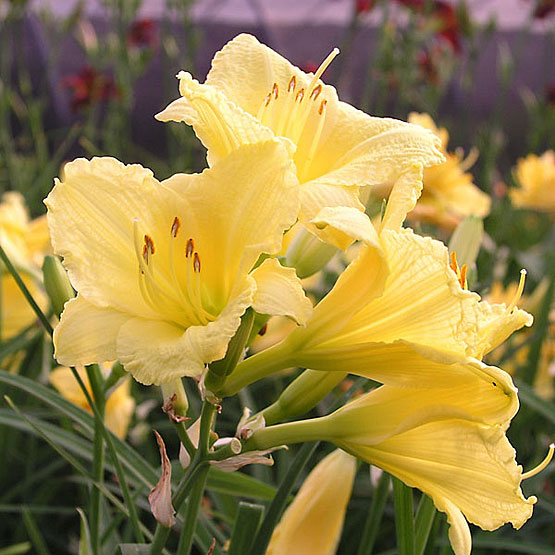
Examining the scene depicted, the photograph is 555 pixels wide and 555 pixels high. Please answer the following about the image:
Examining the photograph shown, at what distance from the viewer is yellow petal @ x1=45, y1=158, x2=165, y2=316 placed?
51 centimetres

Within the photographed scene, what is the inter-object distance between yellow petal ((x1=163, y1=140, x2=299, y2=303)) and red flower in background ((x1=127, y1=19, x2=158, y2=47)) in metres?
2.12

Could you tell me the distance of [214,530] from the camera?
801 mm

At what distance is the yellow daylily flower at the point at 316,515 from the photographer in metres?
0.69

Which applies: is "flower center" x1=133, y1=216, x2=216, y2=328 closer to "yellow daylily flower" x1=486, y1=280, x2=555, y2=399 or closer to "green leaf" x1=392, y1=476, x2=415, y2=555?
"green leaf" x1=392, y1=476, x2=415, y2=555

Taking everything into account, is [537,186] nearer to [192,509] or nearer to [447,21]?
[447,21]

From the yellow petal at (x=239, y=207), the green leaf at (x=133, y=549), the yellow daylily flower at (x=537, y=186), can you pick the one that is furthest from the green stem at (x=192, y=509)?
the yellow daylily flower at (x=537, y=186)

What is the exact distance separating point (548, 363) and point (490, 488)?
1.06 m

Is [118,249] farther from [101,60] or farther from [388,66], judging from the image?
[101,60]

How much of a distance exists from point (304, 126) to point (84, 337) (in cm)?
24

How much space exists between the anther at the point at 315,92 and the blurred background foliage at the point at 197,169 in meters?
0.28

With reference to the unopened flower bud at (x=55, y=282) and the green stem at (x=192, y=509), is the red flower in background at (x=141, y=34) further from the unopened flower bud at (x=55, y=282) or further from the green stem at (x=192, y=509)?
the green stem at (x=192, y=509)

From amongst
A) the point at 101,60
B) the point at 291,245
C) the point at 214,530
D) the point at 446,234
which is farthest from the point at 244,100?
the point at 101,60

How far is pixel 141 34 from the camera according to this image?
2486mm

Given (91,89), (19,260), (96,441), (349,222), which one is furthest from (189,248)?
(91,89)
